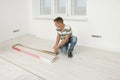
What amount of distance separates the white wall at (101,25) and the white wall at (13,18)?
1437 millimetres

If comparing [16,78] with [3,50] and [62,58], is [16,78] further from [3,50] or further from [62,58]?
[3,50]

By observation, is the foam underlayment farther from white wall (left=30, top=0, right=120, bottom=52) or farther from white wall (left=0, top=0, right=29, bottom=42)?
white wall (left=30, top=0, right=120, bottom=52)

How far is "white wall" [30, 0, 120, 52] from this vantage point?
2871 millimetres

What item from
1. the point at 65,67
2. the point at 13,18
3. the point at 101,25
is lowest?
the point at 65,67

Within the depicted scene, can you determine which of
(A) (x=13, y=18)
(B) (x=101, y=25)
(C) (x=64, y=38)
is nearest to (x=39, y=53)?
(C) (x=64, y=38)

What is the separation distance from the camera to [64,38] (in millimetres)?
2764

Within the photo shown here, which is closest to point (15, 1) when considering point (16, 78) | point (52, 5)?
point (52, 5)

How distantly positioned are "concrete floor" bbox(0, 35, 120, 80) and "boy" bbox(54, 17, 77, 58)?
0.43 ft

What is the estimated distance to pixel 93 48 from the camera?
3211 millimetres

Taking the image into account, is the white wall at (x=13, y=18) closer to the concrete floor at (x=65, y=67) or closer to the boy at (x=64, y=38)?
the concrete floor at (x=65, y=67)

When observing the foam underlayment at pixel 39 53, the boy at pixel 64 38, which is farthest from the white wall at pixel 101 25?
the foam underlayment at pixel 39 53

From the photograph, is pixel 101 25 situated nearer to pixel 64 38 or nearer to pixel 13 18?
pixel 64 38

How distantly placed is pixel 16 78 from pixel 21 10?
2.65 meters

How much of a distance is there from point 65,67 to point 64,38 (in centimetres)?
65
